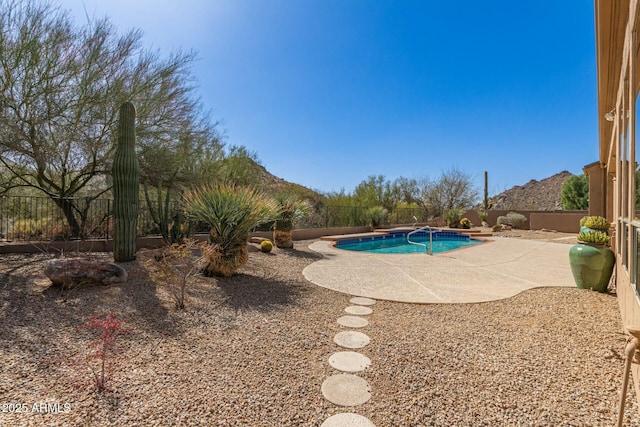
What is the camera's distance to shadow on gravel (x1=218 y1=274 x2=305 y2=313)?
409cm

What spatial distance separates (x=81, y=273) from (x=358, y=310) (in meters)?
Result: 4.20

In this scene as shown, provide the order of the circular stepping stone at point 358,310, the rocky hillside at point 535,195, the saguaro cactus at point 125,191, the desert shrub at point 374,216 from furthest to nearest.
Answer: the rocky hillside at point 535,195
the desert shrub at point 374,216
the saguaro cactus at point 125,191
the circular stepping stone at point 358,310

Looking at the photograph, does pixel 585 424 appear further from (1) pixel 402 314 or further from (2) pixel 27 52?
(2) pixel 27 52

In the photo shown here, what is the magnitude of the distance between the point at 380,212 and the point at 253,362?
15485 mm

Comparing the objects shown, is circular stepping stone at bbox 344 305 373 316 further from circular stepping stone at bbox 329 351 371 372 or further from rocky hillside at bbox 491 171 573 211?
rocky hillside at bbox 491 171 573 211

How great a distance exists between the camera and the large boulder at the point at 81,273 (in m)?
4.42

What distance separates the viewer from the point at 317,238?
13.9 m

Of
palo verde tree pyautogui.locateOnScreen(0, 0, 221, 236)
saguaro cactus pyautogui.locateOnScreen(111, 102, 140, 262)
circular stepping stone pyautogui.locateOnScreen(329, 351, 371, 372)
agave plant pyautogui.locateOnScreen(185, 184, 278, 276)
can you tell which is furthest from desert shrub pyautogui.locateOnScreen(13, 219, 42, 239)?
circular stepping stone pyautogui.locateOnScreen(329, 351, 371, 372)

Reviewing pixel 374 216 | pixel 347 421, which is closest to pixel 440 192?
pixel 374 216

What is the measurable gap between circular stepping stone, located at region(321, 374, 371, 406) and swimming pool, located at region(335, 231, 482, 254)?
908 centimetres

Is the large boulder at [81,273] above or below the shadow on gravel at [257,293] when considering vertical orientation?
above

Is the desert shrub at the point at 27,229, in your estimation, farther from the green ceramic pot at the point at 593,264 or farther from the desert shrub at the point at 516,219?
the desert shrub at the point at 516,219

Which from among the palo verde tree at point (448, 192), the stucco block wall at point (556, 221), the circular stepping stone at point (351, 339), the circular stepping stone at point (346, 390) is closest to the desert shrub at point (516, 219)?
the stucco block wall at point (556, 221)

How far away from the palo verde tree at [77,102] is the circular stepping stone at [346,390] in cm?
846
